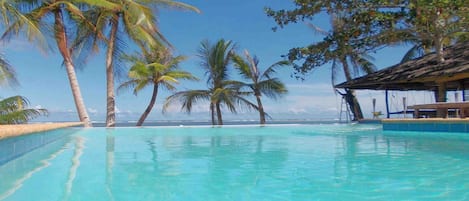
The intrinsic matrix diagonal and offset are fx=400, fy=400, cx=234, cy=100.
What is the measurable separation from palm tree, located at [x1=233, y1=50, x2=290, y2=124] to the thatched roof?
Answer: 248 centimetres

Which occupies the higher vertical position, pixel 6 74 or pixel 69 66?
pixel 69 66

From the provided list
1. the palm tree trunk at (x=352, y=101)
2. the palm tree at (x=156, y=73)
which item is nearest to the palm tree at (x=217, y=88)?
the palm tree at (x=156, y=73)

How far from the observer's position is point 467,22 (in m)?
8.49

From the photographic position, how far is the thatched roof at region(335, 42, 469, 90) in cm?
1128

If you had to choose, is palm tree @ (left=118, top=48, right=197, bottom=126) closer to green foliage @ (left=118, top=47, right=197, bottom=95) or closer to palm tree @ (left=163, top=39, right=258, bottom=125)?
green foliage @ (left=118, top=47, right=197, bottom=95)

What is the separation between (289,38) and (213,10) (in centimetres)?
437

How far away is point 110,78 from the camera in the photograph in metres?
13.8

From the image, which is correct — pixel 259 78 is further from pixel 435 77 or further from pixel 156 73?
pixel 435 77

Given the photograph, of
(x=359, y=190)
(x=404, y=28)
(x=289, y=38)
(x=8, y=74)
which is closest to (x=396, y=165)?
(x=359, y=190)

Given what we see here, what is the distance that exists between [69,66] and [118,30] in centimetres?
215

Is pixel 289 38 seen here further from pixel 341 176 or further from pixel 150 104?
pixel 341 176

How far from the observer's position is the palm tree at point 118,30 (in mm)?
13320

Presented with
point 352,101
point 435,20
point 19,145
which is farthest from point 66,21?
point 352,101

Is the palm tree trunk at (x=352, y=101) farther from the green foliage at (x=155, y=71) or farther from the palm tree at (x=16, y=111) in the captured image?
the palm tree at (x=16, y=111)
